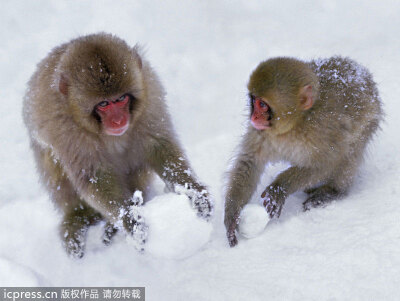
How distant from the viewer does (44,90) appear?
9.45 ft

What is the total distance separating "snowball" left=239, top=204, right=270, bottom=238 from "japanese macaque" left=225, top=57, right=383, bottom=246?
66 millimetres

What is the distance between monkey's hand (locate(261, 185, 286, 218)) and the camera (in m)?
3.09

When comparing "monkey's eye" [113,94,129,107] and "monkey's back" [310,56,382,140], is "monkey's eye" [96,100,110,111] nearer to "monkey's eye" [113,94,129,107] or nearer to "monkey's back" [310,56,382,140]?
"monkey's eye" [113,94,129,107]

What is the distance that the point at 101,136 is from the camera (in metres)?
2.91

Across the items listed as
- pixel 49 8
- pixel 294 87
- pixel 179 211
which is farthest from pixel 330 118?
pixel 49 8

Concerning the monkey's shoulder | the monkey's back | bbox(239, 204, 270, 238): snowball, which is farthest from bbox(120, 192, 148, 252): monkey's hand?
Answer: the monkey's shoulder

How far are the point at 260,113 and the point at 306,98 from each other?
302 mm

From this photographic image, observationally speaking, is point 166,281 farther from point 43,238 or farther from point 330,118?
point 330,118

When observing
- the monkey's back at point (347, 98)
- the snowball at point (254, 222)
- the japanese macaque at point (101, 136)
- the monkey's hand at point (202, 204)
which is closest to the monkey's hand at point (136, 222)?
the japanese macaque at point (101, 136)

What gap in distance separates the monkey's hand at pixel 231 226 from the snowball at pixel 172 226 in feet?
1.04

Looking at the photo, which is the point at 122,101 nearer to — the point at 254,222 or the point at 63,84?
the point at 63,84

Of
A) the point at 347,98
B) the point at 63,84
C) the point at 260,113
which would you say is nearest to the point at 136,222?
the point at 63,84

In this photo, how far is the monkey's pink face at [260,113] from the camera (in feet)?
9.84

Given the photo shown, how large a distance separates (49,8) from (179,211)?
138 inches
